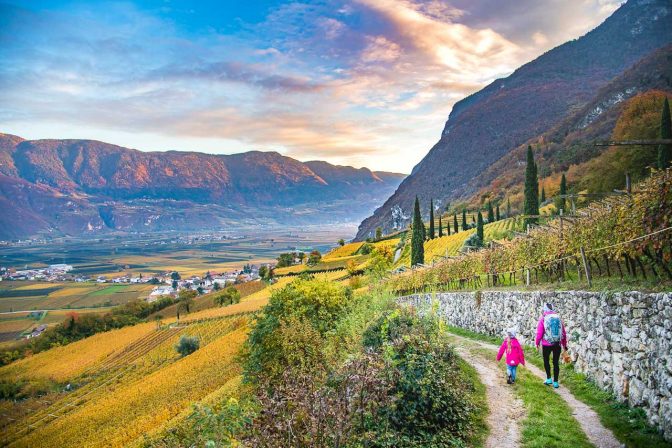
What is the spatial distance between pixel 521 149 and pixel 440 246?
5220 inches

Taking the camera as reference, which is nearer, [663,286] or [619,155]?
[663,286]

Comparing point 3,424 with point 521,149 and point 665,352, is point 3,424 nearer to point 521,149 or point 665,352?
point 665,352

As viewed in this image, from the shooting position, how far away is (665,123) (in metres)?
50.2

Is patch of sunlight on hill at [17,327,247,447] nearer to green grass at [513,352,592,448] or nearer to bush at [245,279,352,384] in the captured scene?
bush at [245,279,352,384]

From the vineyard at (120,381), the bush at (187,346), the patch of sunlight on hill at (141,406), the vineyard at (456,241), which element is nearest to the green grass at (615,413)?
the patch of sunlight on hill at (141,406)

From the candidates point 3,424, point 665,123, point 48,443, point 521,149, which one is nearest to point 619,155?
point 665,123

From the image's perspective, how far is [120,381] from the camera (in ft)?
183

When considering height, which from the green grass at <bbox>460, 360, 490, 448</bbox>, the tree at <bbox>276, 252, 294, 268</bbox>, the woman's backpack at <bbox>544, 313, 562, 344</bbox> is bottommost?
the tree at <bbox>276, 252, 294, 268</bbox>

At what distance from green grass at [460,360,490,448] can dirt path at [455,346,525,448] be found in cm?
10

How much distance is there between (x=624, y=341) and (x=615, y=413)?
1.44m

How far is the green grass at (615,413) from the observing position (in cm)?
712

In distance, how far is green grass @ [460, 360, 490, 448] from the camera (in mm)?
8484

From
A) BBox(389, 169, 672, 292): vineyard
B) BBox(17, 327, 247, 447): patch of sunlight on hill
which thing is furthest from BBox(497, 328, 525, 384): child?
BBox(17, 327, 247, 447): patch of sunlight on hill

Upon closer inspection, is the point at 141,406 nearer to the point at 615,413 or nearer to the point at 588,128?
the point at 615,413
